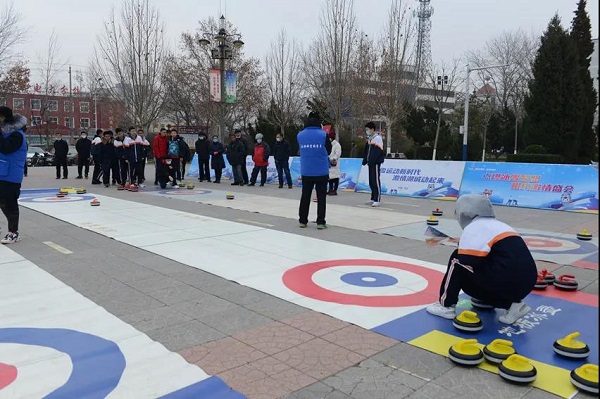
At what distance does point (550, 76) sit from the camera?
88.4ft

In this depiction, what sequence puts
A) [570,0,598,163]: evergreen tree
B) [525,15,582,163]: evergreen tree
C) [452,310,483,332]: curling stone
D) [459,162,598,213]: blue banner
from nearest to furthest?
[452,310,483,332]: curling stone < [459,162,598,213]: blue banner < [570,0,598,163]: evergreen tree < [525,15,582,163]: evergreen tree

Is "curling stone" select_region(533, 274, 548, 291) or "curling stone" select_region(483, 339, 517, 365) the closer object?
"curling stone" select_region(483, 339, 517, 365)

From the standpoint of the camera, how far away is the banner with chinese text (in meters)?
13.6

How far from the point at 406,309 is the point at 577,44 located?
29.4 m

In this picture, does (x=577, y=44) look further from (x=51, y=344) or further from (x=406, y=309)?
(x=51, y=344)

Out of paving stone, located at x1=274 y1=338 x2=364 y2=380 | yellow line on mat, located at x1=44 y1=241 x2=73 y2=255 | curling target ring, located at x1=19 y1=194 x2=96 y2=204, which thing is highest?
curling target ring, located at x1=19 y1=194 x2=96 y2=204

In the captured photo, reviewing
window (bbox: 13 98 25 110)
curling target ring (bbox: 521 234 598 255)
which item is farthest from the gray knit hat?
window (bbox: 13 98 25 110)

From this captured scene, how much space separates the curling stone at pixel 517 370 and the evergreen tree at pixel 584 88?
25.8 metres

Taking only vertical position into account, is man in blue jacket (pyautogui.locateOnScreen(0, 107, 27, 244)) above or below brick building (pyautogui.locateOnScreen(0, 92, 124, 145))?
below

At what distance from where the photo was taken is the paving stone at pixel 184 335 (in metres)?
3.69

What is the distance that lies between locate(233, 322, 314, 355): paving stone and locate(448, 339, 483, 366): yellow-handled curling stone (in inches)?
42.8

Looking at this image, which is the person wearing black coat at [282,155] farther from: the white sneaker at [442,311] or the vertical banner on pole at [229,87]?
the white sneaker at [442,311]

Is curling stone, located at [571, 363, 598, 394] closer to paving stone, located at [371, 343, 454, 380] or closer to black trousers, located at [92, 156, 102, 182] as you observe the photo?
paving stone, located at [371, 343, 454, 380]

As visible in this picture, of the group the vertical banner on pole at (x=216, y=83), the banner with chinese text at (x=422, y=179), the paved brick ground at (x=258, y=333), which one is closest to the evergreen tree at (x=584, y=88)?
the banner with chinese text at (x=422, y=179)
